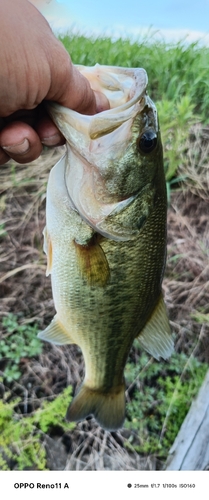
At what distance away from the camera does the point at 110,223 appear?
0.61 metres

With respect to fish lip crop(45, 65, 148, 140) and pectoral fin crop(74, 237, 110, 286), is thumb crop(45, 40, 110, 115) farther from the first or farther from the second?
pectoral fin crop(74, 237, 110, 286)

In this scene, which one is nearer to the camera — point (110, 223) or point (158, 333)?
point (110, 223)

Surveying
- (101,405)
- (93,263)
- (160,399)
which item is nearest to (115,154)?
(93,263)

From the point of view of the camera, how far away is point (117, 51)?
94 cm

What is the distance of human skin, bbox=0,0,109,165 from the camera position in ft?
1.77

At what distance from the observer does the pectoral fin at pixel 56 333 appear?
0.76 metres

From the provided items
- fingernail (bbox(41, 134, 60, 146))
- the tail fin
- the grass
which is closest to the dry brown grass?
the grass

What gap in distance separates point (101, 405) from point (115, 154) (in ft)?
1.62

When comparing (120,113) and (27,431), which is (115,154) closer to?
(120,113)

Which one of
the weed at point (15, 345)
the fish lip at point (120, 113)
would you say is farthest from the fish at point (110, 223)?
the weed at point (15, 345)

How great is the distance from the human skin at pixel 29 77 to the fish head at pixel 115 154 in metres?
0.03

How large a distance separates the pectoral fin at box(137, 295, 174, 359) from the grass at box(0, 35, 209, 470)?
248 mm

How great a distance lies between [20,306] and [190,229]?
0.45 meters

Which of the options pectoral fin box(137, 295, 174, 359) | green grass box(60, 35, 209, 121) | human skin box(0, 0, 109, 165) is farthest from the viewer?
green grass box(60, 35, 209, 121)
